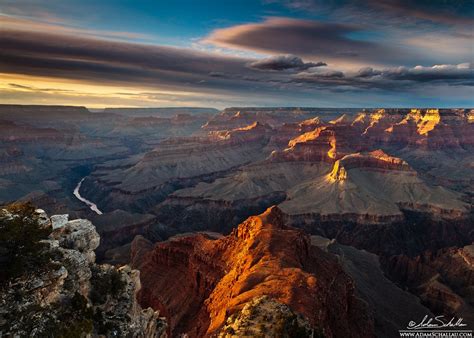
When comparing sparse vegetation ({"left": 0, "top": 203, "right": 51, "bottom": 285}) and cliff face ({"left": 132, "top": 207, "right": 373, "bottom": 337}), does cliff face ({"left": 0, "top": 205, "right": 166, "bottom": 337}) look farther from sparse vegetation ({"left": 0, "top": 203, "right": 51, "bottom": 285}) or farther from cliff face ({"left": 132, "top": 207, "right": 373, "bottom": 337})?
cliff face ({"left": 132, "top": 207, "right": 373, "bottom": 337})

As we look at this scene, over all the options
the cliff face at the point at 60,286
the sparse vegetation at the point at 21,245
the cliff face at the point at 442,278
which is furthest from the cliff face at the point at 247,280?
the cliff face at the point at 442,278

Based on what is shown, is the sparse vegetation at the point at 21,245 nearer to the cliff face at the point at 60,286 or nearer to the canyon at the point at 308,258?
the cliff face at the point at 60,286

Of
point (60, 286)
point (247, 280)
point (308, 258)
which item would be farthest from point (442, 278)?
point (60, 286)

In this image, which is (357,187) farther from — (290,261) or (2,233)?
(2,233)

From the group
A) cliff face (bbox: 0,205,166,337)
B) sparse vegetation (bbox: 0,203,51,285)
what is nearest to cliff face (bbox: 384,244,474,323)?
cliff face (bbox: 0,205,166,337)

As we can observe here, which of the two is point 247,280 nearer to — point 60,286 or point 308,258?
point 308,258

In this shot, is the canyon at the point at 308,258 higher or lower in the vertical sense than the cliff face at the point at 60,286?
lower

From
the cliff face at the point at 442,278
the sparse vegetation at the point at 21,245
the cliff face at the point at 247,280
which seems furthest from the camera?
the cliff face at the point at 442,278
